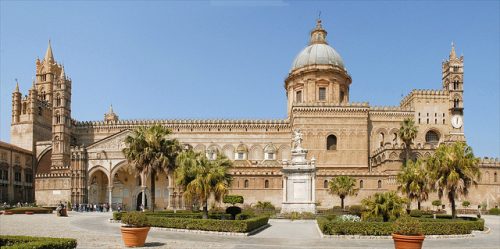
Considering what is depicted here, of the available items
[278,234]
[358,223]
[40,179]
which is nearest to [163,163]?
[278,234]

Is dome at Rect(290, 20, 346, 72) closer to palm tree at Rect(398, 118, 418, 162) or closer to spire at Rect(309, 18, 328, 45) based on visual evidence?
spire at Rect(309, 18, 328, 45)

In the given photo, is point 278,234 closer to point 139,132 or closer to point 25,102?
point 139,132

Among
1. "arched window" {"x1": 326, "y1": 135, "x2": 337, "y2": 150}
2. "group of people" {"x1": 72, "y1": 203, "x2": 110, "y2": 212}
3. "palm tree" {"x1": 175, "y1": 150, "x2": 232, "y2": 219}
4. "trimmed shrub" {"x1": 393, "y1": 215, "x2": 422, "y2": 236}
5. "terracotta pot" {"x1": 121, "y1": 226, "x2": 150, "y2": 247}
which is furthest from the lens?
"arched window" {"x1": 326, "y1": 135, "x2": 337, "y2": 150}

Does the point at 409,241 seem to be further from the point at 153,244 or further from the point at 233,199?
the point at 233,199

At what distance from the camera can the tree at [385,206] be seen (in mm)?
27453

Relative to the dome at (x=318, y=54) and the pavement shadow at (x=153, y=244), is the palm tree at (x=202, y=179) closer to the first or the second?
the pavement shadow at (x=153, y=244)

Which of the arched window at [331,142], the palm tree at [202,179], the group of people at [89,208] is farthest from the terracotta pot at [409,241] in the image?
the arched window at [331,142]

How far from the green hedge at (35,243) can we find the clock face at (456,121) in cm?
6388

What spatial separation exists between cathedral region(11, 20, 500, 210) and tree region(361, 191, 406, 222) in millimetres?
29743

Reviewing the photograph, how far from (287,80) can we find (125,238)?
56125mm

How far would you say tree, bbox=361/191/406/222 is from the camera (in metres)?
27.5

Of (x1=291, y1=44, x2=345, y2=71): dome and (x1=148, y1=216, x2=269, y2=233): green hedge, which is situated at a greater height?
(x1=291, y1=44, x2=345, y2=71): dome

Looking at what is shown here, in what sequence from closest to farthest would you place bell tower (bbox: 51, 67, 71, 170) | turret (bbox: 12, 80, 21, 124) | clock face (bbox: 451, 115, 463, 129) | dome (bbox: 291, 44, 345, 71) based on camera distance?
bell tower (bbox: 51, 67, 71, 170) < clock face (bbox: 451, 115, 463, 129) < dome (bbox: 291, 44, 345, 71) < turret (bbox: 12, 80, 21, 124)

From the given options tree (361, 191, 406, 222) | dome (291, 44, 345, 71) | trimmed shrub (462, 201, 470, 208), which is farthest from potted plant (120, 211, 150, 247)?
dome (291, 44, 345, 71)
